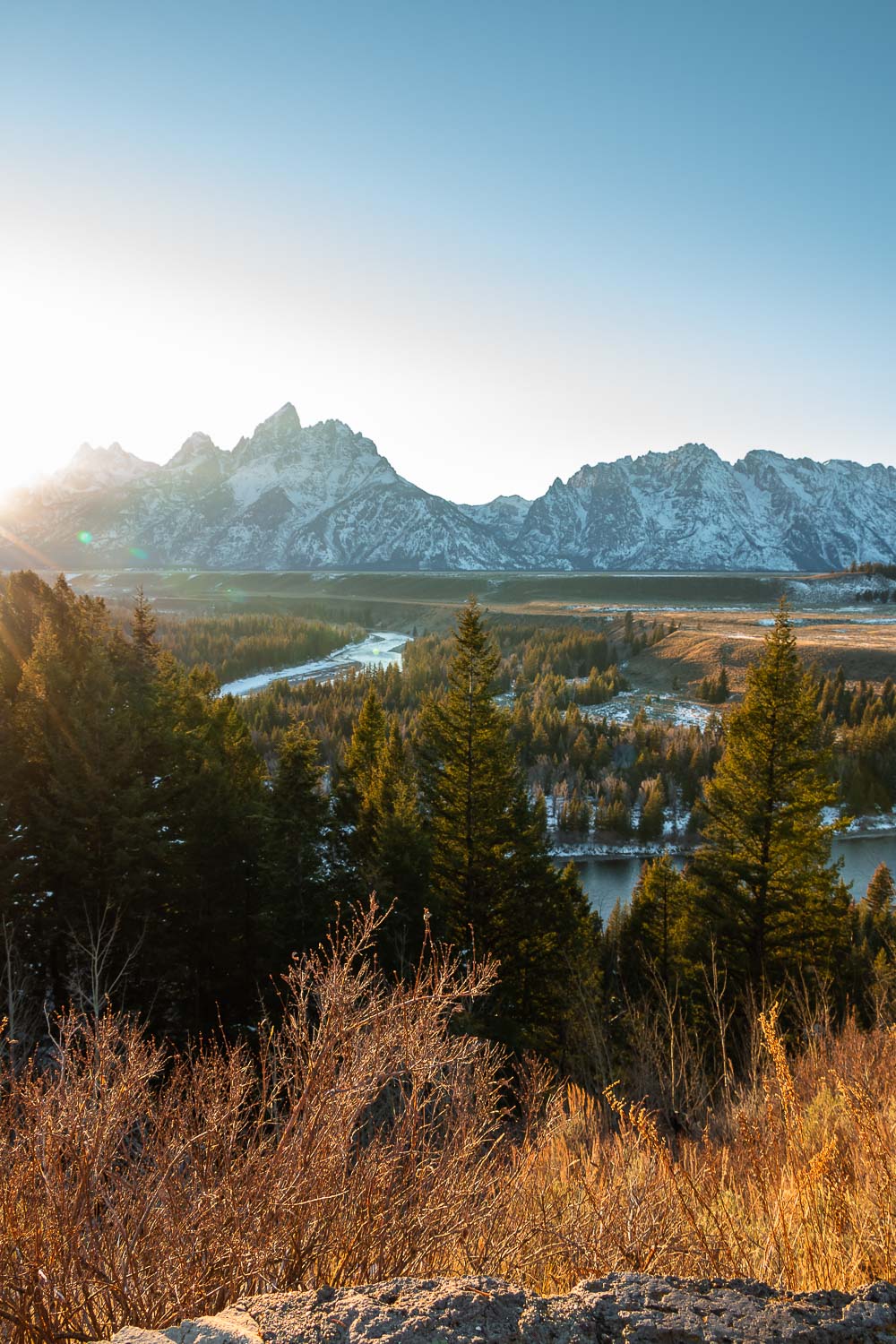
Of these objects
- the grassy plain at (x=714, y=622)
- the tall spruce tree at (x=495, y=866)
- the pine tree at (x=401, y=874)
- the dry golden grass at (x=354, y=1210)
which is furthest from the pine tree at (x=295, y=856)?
the grassy plain at (x=714, y=622)

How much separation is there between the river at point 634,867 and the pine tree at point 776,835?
27.3 m

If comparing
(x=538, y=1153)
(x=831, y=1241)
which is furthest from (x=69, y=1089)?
(x=831, y=1241)

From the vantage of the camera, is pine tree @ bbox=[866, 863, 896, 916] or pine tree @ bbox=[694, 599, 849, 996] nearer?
pine tree @ bbox=[694, 599, 849, 996]

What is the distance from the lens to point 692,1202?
3.74 metres

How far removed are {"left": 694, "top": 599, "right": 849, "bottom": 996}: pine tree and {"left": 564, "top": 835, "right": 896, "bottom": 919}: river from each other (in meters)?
27.3

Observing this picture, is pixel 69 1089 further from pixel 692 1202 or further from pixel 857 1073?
pixel 857 1073

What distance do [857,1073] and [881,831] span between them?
61014 mm

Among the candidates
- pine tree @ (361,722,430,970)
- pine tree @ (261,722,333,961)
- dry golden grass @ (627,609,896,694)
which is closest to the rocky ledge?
pine tree @ (361,722,430,970)

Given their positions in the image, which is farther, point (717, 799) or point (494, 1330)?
point (717, 799)

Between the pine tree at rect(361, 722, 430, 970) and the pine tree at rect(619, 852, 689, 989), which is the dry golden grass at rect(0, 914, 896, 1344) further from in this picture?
the pine tree at rect(619, 852, 689, 989)

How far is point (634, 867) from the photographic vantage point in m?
50.1

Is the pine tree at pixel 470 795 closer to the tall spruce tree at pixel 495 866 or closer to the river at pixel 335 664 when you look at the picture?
the tall spruce tree at pixel 495 866

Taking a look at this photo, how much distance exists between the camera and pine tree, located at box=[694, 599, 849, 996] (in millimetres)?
14445

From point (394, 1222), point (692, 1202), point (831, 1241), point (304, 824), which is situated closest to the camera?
point (831, 1241)
